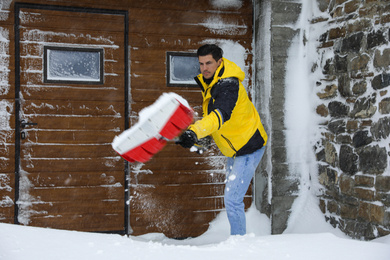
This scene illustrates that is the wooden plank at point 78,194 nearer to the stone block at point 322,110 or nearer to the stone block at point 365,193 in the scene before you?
the stone block at point 322,110

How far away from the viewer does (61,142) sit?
15.5 ft

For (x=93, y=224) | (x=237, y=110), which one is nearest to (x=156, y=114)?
(x=237, y=110)

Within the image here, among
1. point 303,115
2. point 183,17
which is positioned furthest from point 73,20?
point 303,115

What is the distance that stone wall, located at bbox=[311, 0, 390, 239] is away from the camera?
3.95 m

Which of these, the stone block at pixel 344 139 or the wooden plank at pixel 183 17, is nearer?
the stone block at pixel 344 139

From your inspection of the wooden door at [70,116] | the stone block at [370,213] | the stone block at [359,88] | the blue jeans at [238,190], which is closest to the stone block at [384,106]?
the stone block at [359,88]

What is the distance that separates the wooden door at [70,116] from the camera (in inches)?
182

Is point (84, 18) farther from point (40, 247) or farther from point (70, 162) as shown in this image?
point (40, 247)

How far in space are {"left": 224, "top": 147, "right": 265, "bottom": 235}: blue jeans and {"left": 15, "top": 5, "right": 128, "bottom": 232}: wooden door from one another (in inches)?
63.1

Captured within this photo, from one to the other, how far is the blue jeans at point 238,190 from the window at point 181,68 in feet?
5.15

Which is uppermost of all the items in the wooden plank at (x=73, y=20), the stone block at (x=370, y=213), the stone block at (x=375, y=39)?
the wooden plank at (x=73, y=20)

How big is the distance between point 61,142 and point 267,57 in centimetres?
249

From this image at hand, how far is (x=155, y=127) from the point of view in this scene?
304 cm

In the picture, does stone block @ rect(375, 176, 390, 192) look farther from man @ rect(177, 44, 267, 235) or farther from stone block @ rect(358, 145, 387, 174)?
man @ rect(177, 44, 267, 235)
